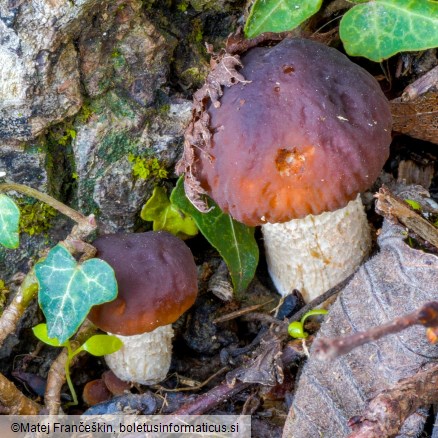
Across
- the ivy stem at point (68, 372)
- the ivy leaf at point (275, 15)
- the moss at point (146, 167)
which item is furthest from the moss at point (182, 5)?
the ivy stem at point (68, 372)

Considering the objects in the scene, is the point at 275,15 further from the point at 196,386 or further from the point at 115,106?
the point at 196,386

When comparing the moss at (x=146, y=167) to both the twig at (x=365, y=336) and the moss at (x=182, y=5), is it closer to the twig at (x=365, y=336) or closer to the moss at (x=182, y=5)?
the moss at (x=182, y=5)

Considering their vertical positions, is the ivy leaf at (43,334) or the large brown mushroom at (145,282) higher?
the large brown mushroom at (145,282)

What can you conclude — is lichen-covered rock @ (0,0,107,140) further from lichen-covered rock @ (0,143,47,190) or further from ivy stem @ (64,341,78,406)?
ivy stem @ (64,341,78,406)

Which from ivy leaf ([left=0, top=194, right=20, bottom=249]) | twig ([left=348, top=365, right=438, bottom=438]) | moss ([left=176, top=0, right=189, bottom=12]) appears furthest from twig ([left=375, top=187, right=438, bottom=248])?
ivy leaf ([left=0, top=194, right=20, bottom=249])

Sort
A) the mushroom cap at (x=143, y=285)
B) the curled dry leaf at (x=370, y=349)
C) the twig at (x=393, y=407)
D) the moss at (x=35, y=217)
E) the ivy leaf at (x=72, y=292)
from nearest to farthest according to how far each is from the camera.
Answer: the twig at (x=393, y=407) < the curled dry leaf at (x=370, y=349) < the ivy leaf at (x=72, y=292) < the mushroom cap at (x=143, y=285) < the moss at (x=35, y=217)

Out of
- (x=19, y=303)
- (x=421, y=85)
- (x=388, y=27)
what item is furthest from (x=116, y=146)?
(x=421, y=85)
